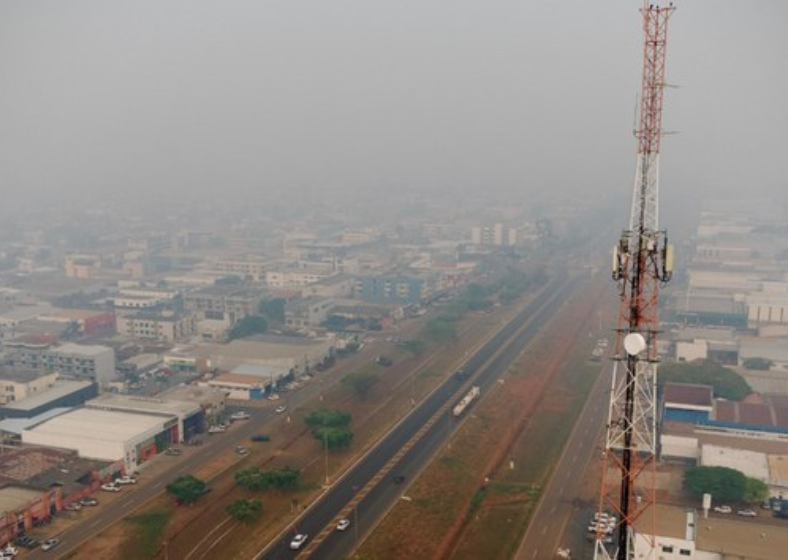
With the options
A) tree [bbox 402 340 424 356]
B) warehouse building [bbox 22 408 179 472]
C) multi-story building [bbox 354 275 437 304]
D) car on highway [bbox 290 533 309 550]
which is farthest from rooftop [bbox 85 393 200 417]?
multi-story building [bbox 354 275 437 304]

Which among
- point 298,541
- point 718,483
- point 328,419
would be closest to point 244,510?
point 298,541

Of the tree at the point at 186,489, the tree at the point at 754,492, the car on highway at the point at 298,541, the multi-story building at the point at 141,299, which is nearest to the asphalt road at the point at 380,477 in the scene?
the car on highway at the point at 298,541

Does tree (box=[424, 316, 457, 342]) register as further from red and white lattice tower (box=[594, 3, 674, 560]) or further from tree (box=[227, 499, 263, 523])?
red and white lattice tower (box=[594, 3, 674, 560])

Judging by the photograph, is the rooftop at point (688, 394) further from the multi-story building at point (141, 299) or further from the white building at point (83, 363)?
the multi-story building at point (141, 299)

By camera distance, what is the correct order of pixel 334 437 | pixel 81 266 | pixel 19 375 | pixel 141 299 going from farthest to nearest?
pixel 81 266
pixel 141 299
pixel 19 375
pixel 334 437

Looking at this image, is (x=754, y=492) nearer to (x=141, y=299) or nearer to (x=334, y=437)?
(x=334, y=437)
